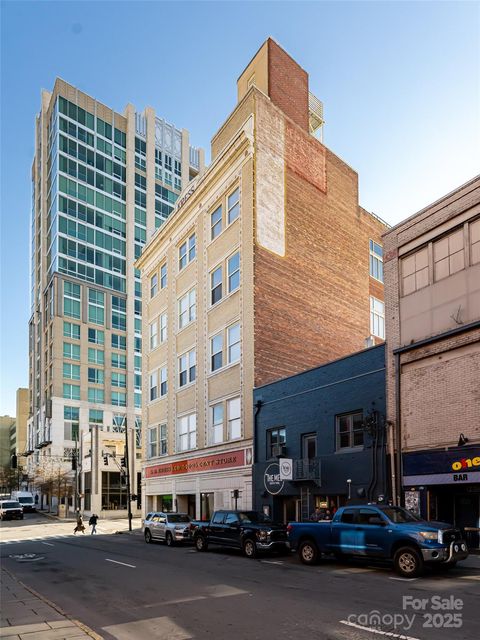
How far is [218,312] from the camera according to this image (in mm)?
36375

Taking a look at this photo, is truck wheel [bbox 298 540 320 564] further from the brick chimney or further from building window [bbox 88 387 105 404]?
building window [bbox 88 387 105 404]

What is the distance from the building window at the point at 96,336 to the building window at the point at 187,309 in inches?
2126

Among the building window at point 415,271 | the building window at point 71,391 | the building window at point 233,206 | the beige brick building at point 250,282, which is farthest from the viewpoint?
the building window at point 71,391

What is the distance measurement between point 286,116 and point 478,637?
107 feet

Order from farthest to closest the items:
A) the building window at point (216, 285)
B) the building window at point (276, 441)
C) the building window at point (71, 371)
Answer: the building window at point (71, 371) < the building window at point (216, 285) < the building window at point (276, 441)

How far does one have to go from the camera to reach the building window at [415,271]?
23.5 meters

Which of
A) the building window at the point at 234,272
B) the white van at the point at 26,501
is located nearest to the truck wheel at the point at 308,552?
the building window at the point at 234,272

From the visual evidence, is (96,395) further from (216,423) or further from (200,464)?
(216,423)

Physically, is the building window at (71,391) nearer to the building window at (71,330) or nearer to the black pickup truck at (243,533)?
the building window at (71,330)

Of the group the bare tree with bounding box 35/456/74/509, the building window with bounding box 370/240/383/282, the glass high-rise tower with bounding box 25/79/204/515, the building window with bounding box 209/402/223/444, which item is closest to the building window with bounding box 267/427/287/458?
the building window with bounding box 209/402/223/444

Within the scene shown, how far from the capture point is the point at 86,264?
94375 mm

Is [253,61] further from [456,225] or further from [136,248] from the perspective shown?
[136,248]

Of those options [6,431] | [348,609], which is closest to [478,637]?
[348,609]

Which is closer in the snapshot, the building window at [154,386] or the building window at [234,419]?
the building window at [234,419]
